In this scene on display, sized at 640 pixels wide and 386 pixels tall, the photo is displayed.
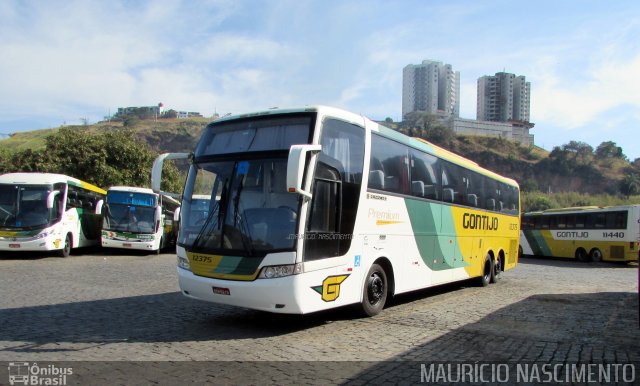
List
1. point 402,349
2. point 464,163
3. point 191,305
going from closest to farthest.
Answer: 1. point 402,349
2. point 191,305
3. point 464,163

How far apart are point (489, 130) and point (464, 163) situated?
121m

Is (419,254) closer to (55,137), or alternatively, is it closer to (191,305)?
(191,305)

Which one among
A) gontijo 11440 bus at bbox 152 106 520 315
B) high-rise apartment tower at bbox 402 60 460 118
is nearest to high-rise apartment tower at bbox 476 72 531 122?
high-rise apartment tower at bbox 402 60 460 118

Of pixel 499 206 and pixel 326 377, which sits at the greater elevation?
pixel 499 206

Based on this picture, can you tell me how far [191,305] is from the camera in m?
9.05

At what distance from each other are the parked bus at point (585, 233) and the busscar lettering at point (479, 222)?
14465 millimetres

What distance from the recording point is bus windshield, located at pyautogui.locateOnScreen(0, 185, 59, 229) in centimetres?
1770

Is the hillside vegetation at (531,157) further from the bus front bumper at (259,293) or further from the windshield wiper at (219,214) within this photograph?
the bus front bumper at (259,293)

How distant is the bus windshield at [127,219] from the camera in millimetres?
21281

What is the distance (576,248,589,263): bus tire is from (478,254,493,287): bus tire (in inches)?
743

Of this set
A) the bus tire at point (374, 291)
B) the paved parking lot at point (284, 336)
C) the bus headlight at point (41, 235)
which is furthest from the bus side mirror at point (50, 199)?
the bus tire at point (374, 291)

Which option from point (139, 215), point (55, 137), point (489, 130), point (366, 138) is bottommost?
point (139, 215)

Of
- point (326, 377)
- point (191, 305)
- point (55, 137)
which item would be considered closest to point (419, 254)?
point (191, 305)
